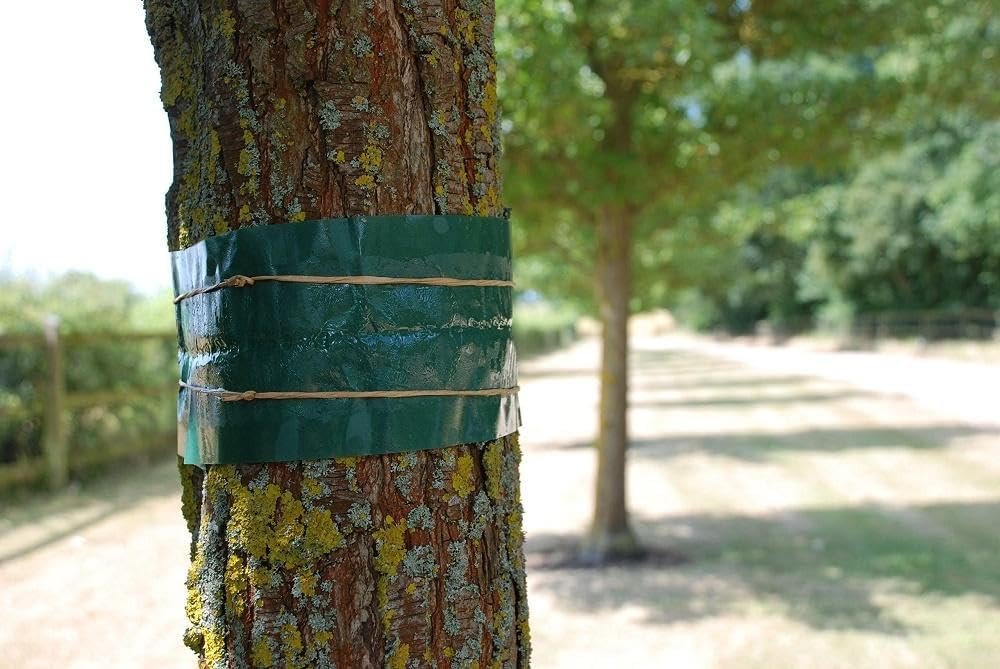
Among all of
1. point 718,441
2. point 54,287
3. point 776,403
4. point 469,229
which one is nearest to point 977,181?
point 776,403

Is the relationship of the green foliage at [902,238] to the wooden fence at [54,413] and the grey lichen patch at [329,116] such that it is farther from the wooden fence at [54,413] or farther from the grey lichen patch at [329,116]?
the grey lichen patch at [329,116]

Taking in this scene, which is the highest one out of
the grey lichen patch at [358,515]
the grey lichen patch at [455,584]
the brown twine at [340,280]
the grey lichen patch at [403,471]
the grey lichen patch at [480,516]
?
the brown twine at [340,280]

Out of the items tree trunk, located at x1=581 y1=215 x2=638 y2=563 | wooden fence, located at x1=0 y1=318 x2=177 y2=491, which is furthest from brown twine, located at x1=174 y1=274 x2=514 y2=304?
wooden fence, located at x1=0 y1=318 x2=177 y2=491

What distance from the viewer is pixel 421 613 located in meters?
1.33

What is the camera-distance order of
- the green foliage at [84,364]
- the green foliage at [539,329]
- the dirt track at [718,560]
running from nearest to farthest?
1. the dirt track at [718,560]
2. the green foliage at [84,364]
3. the green foliage at [539,329]

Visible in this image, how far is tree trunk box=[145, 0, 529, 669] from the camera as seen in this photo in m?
1.29

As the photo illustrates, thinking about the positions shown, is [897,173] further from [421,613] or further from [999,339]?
[421,613]

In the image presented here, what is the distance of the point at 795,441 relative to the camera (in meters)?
12.4

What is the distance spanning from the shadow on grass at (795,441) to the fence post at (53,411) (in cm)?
653

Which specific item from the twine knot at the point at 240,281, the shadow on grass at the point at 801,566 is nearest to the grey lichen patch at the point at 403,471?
the twine knot at the point at 240,281

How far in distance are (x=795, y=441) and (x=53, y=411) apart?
8950mm

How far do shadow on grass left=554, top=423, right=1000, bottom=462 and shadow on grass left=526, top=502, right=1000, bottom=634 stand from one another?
336cm

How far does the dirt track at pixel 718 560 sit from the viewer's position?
16.7 ft

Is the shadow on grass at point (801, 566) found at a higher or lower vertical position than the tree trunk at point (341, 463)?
lower
